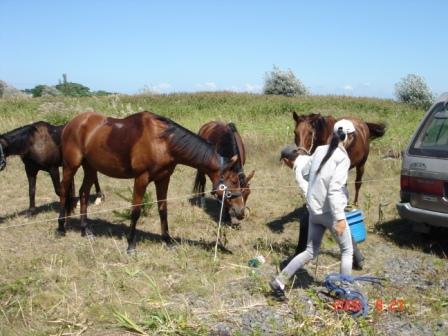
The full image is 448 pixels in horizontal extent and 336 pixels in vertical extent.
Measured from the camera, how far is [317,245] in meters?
4.35

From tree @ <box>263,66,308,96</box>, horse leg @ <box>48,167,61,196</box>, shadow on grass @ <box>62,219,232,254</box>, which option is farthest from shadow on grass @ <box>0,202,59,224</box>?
tree @ <box>263,66,308,96</box>

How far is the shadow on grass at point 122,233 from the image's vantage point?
620 centimetres

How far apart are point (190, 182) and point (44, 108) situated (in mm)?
13457

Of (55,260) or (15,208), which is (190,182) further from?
(55,260)

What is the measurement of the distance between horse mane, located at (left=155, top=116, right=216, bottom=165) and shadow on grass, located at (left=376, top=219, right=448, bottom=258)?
3.01 metres

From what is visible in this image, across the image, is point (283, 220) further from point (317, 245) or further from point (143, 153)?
point (317, 245)

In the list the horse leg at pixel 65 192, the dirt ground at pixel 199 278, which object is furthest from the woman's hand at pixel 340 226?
the horse leg at pixel 65 192

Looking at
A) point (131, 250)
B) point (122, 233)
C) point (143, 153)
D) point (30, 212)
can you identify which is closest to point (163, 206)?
point (131, 250)

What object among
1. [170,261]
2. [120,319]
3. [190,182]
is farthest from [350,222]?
[190,182]

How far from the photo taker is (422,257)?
18.8ft

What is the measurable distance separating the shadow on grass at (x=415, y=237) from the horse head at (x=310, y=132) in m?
1.71

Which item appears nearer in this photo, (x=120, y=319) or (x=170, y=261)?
(x=120, y=319)

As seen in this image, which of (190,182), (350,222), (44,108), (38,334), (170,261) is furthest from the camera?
(44,108)

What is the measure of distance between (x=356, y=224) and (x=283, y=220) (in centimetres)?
175
